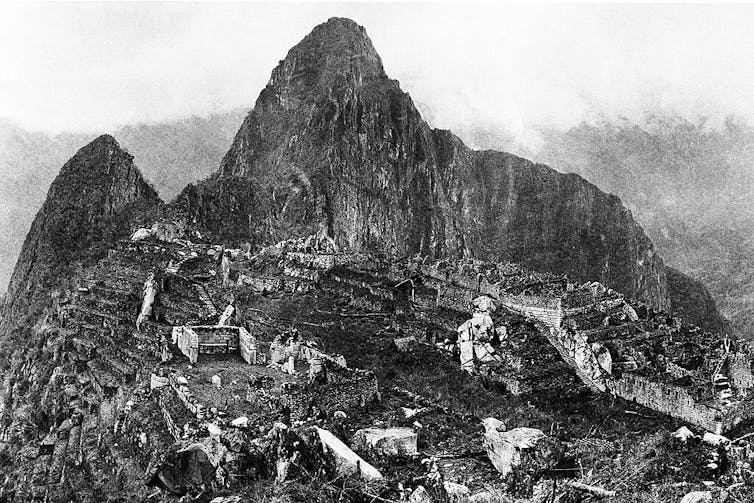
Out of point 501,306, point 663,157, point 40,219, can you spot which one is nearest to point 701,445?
point 501,306

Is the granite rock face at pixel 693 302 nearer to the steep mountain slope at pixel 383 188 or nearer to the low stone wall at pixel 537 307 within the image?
the steep mountain slope at pixel 383 188

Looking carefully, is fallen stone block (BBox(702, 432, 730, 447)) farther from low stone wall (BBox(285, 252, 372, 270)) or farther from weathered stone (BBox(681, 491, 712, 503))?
low stone wall (BBox(285, 252, 372, 270))

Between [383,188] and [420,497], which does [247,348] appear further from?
[383,188]

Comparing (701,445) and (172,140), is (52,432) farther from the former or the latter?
(172,140)

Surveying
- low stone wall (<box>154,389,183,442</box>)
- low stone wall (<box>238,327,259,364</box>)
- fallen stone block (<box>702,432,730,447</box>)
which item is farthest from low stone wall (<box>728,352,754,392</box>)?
low stone wall (<box>154,389,183,442</box>)

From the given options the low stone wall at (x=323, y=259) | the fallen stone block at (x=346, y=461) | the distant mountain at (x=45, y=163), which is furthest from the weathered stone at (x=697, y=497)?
the distant mountain at (x=45, y=163)

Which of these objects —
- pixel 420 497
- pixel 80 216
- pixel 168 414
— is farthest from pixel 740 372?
pixel 80 216
